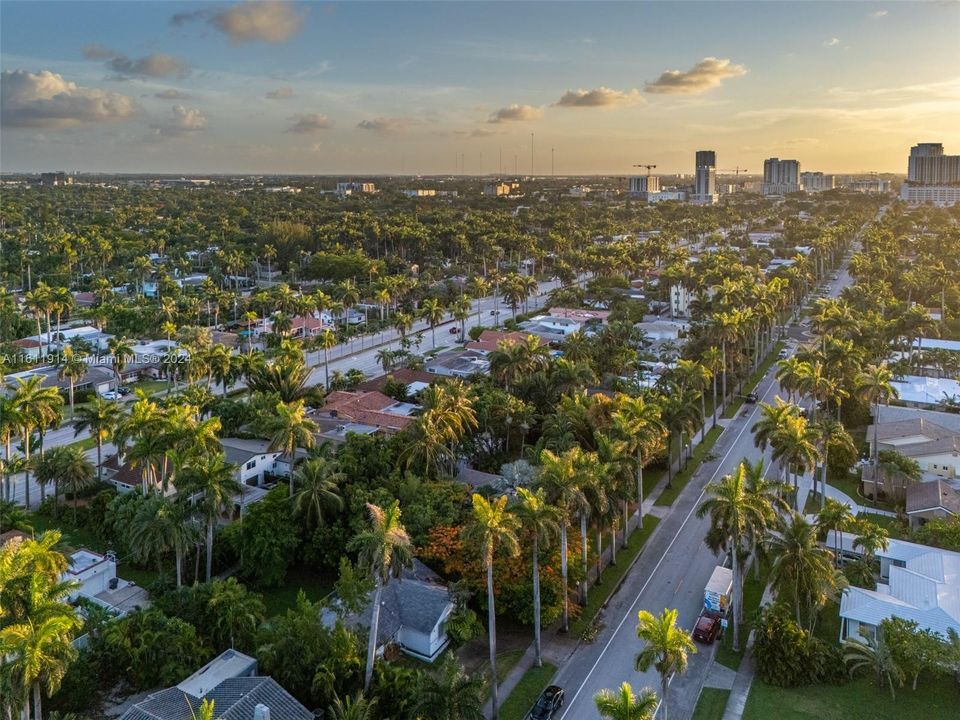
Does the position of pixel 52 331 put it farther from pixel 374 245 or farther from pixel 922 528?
pixel 922 528

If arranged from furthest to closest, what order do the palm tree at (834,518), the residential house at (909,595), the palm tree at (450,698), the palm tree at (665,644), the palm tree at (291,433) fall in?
the palm tree at (291,433) < the palm tree at (834,518) < the residential house at (909,595) < the palm tree at (450,698) < the palm tree at (665,644)

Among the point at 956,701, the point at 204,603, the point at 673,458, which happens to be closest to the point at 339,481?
the point at 204,603

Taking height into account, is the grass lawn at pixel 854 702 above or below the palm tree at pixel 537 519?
below

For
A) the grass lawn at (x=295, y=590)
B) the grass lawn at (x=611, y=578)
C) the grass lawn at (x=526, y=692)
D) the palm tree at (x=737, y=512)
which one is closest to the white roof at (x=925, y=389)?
the grass lawn at (x=611, y=578)

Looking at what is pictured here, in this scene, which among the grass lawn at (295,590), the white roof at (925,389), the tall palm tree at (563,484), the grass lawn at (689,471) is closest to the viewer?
the tall palm tree at (563,484)

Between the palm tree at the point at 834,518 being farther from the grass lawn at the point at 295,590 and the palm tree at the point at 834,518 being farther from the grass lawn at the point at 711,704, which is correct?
the grass lawn at the point at 295,590

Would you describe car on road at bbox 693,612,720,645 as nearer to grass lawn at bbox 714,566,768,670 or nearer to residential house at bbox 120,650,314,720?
grass lawn at bbox 714,566,768,670
